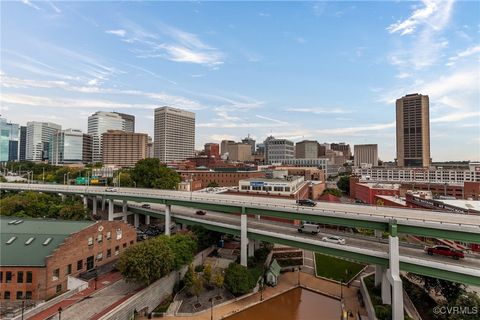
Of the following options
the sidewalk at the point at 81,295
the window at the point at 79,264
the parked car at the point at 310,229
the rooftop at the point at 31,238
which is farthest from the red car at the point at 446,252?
the rooftop at the point at 31,238

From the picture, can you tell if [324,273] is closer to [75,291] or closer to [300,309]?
[300,309]

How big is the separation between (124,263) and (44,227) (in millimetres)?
15865

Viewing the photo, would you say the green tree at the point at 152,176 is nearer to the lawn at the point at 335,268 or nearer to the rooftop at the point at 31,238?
the rooftop at the point at 31,238

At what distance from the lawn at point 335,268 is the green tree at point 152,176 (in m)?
51.2

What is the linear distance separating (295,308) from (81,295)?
2685 centimetres

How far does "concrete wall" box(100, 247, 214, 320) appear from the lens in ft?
93.9

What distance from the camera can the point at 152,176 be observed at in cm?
8506

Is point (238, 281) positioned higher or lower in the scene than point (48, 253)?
lower

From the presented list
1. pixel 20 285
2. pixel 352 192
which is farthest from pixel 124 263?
pixel 352 192

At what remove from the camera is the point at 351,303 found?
36375 millimetres

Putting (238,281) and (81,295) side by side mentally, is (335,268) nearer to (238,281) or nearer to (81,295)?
(238,281)

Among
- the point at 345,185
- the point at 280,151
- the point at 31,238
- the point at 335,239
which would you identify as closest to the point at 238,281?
the point at 335,239

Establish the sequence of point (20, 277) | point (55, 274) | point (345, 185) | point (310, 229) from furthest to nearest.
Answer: point (345, 185)
point (310, 229)
point (55, 274)
point (20, 277)

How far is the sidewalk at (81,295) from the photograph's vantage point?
90.6 ft
